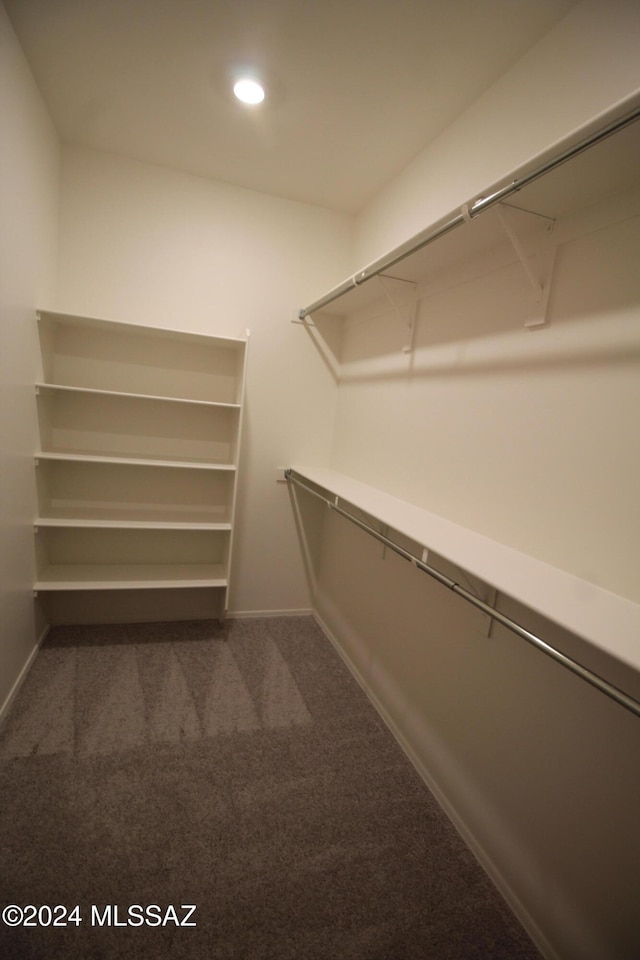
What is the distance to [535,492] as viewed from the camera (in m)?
1.33

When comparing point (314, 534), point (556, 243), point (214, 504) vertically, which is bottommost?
point (314, 534)

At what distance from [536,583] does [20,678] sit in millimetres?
2330

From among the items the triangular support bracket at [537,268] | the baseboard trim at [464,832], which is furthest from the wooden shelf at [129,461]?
the triangular support bracket at [537,268]

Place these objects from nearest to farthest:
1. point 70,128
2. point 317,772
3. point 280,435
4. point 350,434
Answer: point 317,772
point 70,128
point 350,434
point 280,435

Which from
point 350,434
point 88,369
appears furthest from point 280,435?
point 88,369

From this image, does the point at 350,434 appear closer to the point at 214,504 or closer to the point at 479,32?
the point at 214,504

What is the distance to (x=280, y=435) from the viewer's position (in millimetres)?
2920

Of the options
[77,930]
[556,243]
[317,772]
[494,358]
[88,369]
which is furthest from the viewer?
[88,369]

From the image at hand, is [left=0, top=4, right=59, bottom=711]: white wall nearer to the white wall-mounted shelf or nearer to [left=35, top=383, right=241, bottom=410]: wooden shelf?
[left=35, top=383, right=241, bottom=410]: wooden shelf

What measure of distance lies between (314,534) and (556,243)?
224 centimetres

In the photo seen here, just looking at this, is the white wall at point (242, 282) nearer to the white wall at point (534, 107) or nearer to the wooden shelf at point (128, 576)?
the wooden shelf at point (128, 576)

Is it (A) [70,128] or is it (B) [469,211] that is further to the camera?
(A) [70,128]

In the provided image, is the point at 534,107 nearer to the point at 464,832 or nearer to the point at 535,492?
the point at 535,492

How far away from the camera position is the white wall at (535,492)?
3.58 feet
